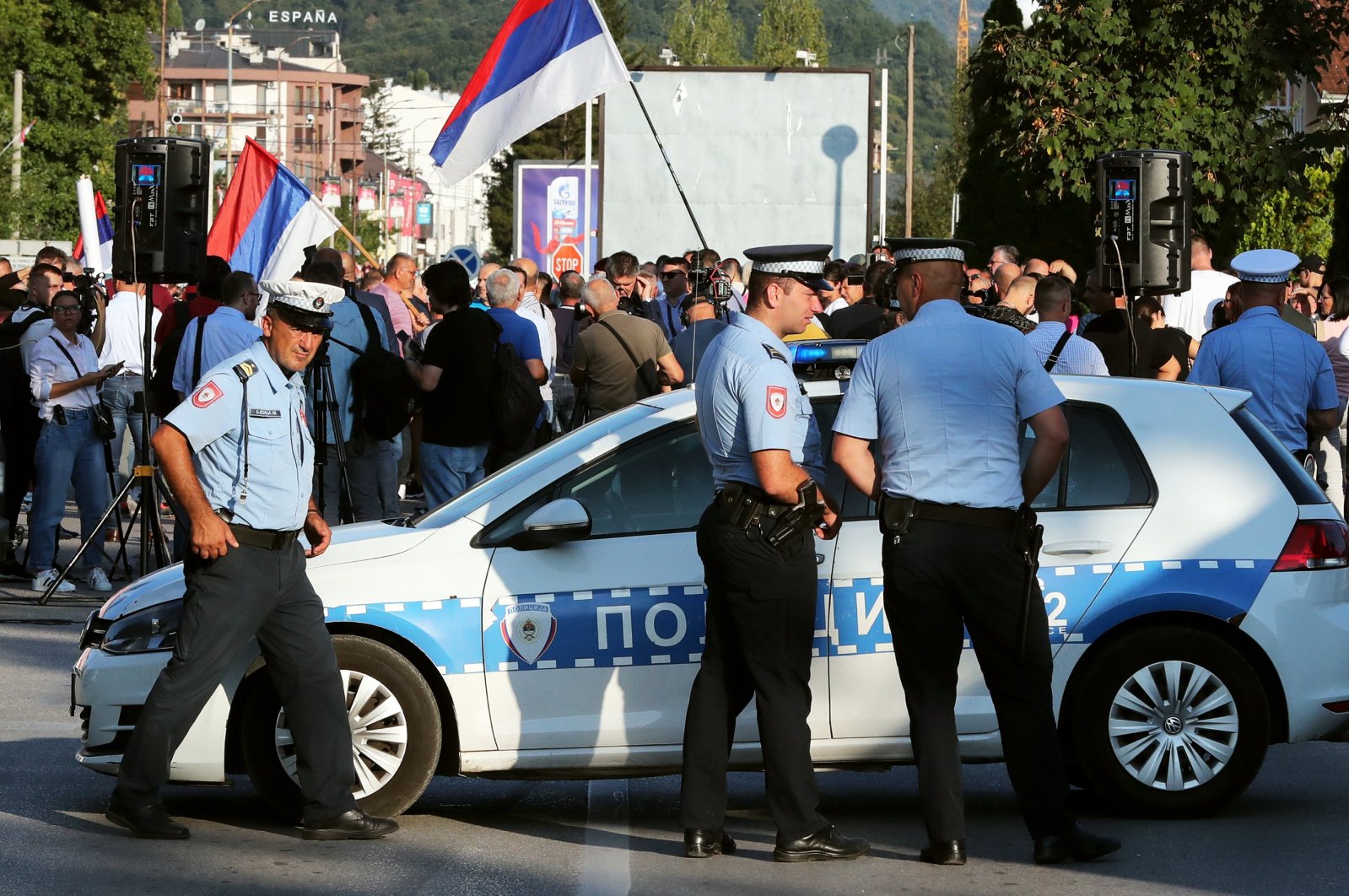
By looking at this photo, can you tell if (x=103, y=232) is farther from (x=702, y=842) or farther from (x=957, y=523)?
(x=957, y=523)

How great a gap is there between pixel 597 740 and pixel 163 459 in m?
1.71

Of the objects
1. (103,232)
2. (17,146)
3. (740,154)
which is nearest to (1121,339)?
(103,232)

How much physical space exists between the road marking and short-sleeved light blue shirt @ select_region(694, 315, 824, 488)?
126 centimetres

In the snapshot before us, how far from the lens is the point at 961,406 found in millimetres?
6164

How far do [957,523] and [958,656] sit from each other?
430mm

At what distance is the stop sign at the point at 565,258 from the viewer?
1291 inches

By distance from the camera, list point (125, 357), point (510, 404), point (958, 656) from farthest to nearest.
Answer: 1. point (125, 357)
2. point (510, 404)
3. point (958, 656)

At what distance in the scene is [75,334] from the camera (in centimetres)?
1316

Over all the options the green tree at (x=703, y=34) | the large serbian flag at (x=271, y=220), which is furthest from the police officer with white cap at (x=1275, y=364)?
the green tree at (x=703, y=34)

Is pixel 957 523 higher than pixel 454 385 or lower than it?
lower

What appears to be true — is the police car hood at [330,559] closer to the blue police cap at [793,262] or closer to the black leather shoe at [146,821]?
the black leather shoe at [146,821]

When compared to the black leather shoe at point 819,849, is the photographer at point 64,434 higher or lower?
higher

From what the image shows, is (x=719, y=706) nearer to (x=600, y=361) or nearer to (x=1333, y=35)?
(x=600, y=361)

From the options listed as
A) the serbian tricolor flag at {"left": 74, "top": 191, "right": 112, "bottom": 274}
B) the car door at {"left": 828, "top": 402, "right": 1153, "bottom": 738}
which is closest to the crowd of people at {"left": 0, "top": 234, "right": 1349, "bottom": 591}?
the car door at {"left": 828, "top": 402, "right": 1153, "bottom": 738}
